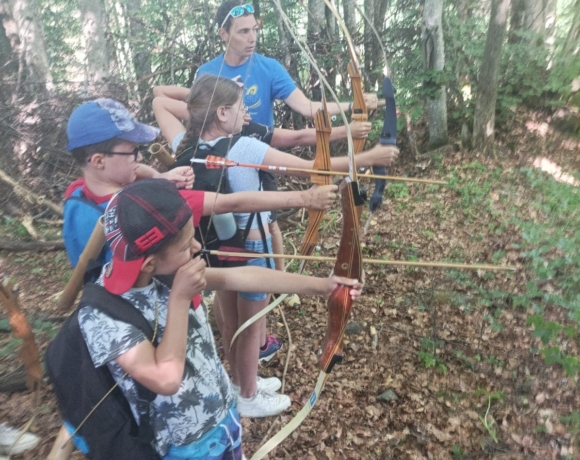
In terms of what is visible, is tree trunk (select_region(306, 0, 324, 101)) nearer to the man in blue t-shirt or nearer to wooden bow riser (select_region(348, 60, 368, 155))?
the man in blue t-shirt

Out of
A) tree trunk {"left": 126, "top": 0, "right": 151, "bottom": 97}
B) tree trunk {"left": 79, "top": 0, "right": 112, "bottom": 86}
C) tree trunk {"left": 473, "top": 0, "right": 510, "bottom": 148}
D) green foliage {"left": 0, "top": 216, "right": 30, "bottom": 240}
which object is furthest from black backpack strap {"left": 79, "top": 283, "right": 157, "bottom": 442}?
tree trunk {"left": 79, "top": 0, "right": 112, "bottom": 86}

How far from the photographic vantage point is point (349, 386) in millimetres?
2398

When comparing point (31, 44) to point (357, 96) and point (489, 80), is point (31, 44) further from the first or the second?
point (489, 80)

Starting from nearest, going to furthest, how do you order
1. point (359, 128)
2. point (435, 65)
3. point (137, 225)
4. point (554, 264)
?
point (137, 225) < point (359, 128) < point (554, 264) < point (435, 65)

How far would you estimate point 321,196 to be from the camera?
4.90ft

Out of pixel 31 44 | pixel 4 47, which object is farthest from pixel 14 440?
pixel 4 47

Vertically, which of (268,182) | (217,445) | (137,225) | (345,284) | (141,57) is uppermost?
(141,57)

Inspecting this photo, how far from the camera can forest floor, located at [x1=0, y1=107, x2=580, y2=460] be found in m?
2.03

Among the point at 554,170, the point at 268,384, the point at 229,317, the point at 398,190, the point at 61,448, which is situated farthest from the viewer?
the point at 398,190

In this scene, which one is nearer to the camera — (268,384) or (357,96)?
(357,96)

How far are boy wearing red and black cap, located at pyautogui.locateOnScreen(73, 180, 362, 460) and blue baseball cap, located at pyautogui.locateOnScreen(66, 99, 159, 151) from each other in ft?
A: 1.53

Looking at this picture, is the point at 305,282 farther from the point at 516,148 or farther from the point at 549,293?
the point at 516,148

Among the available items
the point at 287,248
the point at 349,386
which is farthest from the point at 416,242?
the point at 349,386

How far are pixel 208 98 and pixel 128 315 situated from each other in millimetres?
970
